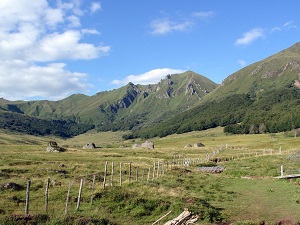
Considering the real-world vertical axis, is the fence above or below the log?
below

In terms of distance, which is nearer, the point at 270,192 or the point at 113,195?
the point at 113,195

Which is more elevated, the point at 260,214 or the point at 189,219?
the point at 189,219

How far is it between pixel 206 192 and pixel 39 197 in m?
15.5

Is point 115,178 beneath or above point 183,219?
beneath

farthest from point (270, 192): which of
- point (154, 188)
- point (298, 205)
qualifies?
point (154, 188)

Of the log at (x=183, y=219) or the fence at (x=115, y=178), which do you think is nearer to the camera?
the log at (x=183, y=219)

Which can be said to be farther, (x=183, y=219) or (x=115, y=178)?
(x=115, y=178)

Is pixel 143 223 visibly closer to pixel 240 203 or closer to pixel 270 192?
pixel 240 203

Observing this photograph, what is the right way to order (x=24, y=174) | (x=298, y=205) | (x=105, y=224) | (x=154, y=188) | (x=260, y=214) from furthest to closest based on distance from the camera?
(x=24, y=174), (x=154, y=188), (x=298, y=205), (x=260, y=214), (x=105, y=224)

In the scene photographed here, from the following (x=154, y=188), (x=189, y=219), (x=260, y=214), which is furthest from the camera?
(x=154, y=188)

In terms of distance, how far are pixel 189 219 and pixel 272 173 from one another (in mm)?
30543

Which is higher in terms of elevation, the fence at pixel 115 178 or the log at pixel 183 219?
the log at pixel 183 219

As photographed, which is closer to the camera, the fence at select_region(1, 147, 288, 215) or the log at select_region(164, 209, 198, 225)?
the log at select_region(164, 209, 198, 225)

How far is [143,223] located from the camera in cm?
2125
